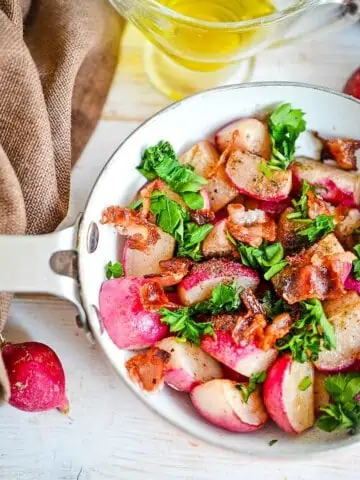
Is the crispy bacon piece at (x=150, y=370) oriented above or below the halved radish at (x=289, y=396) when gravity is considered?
below

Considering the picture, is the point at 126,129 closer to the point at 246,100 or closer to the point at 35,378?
the point at 246,100

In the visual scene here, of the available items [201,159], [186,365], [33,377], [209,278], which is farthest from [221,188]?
[33,377]

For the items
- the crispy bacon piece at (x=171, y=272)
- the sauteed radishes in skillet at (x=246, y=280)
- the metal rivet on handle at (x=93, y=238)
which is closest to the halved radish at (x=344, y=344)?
the sauteed radishes in skillet at (x=246, y=280)

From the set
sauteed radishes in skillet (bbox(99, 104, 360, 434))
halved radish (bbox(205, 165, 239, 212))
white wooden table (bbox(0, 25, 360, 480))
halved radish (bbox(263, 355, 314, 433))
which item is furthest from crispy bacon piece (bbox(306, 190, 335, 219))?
white wooden table (bbox(0, 25, 360, 480))

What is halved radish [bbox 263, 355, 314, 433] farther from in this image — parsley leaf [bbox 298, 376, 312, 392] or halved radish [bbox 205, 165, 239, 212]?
halved radish [bbox 205, 165, 239, 212]

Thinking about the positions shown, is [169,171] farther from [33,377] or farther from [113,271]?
[33,377]

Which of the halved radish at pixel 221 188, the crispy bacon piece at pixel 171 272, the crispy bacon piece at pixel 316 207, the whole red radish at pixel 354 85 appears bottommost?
the crispy bacon piece at pixel 171 272

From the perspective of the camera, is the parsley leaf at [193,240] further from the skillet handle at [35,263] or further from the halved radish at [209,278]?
the skillet handle at [35,263]

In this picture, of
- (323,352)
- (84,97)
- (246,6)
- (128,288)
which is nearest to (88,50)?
(84,97)
